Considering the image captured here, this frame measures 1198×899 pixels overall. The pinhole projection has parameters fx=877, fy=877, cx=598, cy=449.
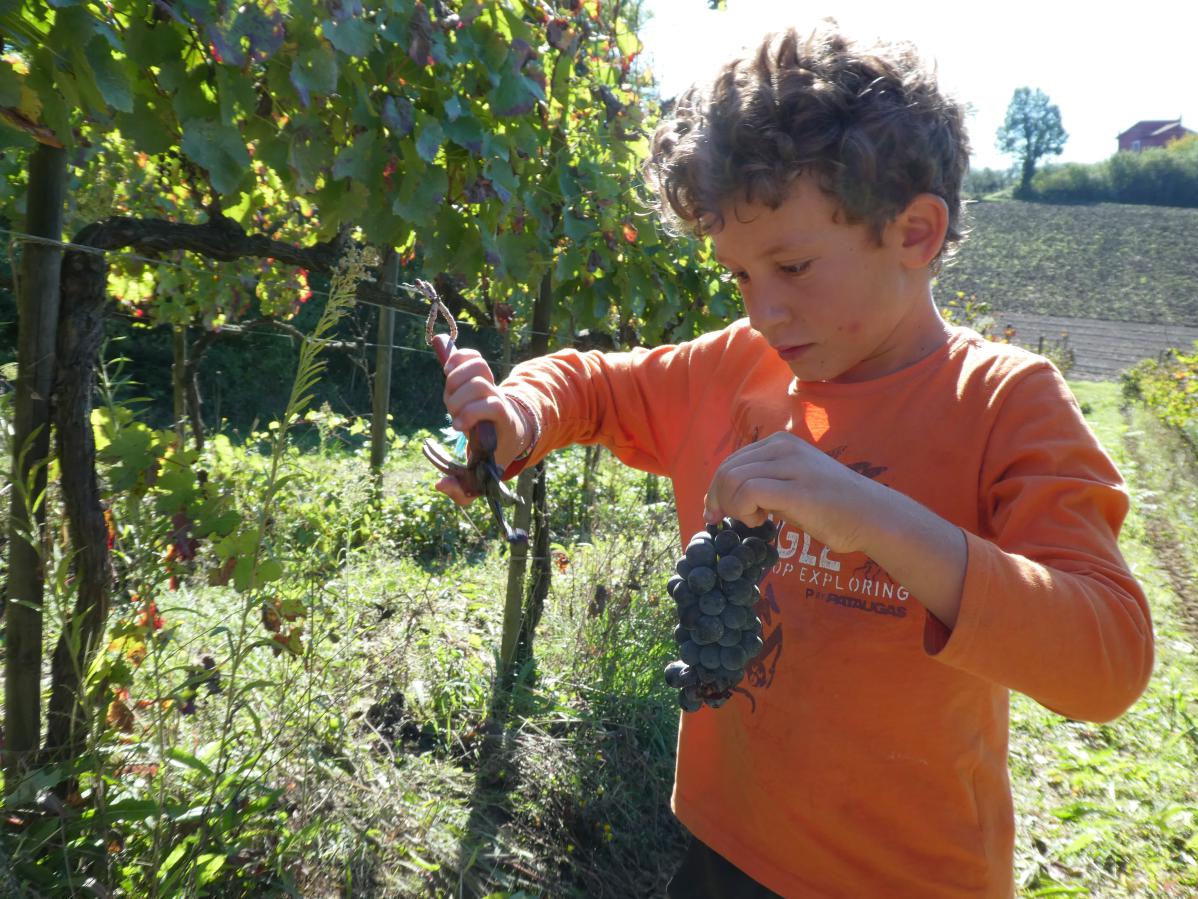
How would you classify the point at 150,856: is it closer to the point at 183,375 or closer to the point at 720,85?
the point at 720,85

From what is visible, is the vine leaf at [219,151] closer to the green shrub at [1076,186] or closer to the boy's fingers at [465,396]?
the boy's fingers at [465,396]

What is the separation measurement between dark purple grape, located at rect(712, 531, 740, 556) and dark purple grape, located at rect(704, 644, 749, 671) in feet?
0.36

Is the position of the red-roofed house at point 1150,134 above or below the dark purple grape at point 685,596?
above

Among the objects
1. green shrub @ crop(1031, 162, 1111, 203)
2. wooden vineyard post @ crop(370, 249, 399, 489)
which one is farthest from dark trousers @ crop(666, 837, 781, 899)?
green shrub @ crop(1031, 162, 1111, 203)

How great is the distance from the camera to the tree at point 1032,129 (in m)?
62.5

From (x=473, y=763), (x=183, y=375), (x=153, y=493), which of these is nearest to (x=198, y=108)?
(x=153, y=493)

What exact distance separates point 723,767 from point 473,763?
183cm

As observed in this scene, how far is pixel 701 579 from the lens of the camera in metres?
1.01

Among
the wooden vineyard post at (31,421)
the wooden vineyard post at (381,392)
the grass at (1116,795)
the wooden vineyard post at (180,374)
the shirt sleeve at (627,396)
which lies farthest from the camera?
the wooden vineyard post at (381,392)

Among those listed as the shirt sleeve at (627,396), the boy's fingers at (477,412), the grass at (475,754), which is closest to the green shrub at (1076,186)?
the grass at (475,754)

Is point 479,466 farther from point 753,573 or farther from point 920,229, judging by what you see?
point 920,229

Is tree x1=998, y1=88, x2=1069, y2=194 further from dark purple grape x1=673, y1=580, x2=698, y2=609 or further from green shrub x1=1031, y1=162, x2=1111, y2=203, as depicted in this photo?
dark purple grape x1=673, y1=580, x2=698, y2=609

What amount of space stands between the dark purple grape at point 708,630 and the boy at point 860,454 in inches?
5.0

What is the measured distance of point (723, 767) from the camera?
4.48 feet
